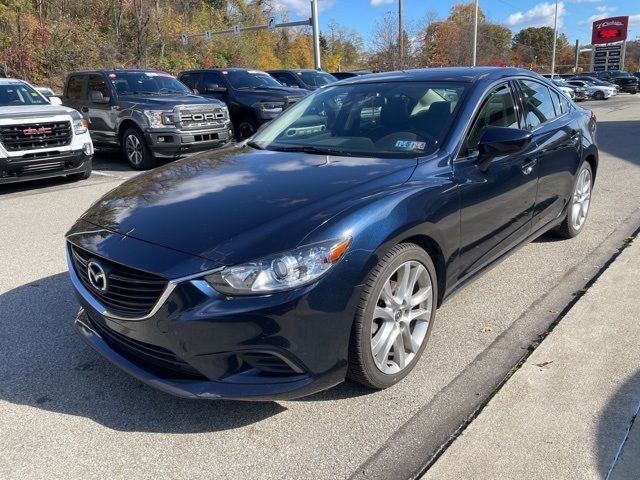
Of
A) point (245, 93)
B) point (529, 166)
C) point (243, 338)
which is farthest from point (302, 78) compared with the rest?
point (243, 338)

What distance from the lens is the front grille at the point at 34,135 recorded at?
25.5ft

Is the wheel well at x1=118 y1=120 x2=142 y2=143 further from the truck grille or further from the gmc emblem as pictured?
the gmc emblem

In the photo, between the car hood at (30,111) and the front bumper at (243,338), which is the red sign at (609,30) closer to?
the car hood at (30,111)

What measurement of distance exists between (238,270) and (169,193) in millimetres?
1000

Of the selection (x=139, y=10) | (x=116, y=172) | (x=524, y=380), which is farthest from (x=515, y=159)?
(x=139, y=10)

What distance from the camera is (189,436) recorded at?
2586mm

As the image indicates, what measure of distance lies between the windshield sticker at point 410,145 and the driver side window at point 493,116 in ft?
0.83

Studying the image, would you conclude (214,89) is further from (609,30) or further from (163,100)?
(609,30)

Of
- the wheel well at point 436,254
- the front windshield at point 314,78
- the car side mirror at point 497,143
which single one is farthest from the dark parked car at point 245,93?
the wheel well at point 436,254

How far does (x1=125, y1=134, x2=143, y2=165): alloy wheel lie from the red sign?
86.3 metres

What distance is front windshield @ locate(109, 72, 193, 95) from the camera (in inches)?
412

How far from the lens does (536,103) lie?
4512 millimetres

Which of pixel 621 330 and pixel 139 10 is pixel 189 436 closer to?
pixel 621 330

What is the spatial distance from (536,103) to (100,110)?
8.62 metres
